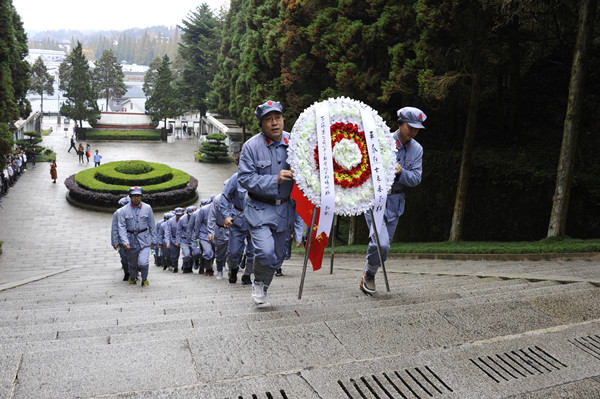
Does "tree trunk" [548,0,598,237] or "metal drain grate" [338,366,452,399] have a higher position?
"tree trunk" [548,0,598,237]

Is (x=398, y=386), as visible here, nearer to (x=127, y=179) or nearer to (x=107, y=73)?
(x=127, y=179)

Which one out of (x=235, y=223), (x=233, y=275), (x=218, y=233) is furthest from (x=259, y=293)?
(x=218, y=233)

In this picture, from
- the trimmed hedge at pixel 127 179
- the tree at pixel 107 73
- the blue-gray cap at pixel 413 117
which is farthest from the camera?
the tree at pixel 107 73

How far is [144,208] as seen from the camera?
962 centimetres

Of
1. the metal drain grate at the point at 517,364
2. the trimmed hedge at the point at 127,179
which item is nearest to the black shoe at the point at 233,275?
the metal drain grate at the point at 517,364

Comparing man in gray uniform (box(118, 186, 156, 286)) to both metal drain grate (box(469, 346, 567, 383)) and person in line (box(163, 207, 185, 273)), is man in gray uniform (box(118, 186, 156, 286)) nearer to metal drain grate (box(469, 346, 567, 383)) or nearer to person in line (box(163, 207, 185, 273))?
person in line (box(163, 207, 185, 273))

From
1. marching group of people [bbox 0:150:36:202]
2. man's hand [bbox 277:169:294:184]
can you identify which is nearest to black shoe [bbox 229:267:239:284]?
man's hand [bbox 277:169:294:184]

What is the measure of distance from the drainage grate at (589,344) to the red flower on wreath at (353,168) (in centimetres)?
225

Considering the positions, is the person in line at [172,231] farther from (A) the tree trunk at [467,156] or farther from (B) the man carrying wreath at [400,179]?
(B) the man carrying wreath at [400,179]

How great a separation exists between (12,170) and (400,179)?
27.3 m

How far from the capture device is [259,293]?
5.30 metres

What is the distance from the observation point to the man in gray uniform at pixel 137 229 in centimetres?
942

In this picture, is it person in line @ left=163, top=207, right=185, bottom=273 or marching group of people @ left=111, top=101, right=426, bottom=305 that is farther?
person in line @ left=163, top=207, right=185, bottom=273

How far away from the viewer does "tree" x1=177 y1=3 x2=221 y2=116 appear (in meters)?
53.1
